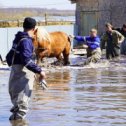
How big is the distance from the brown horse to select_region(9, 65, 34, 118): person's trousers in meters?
10.7

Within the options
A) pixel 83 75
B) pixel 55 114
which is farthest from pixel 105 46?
pixel 55 114

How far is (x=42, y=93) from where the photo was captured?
44.3 feet

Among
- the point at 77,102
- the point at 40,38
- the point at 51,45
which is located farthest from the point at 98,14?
the point at 77,102

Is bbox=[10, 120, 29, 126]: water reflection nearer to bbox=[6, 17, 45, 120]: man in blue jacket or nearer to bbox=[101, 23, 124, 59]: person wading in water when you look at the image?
bbox=[6, 17, 45, 120]: man in blue jacket

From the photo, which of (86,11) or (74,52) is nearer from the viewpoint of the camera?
(74,52)

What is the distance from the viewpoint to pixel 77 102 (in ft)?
39.2

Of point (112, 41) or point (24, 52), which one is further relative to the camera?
point (112, 41)

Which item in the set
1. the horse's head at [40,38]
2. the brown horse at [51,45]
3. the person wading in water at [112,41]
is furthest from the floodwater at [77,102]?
the person wading in water at [112,41]

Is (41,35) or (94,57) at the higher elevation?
(41,35)

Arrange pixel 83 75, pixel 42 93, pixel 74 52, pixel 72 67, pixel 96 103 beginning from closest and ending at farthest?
pixel 96 103
pixel 42 93
pixel 83 75
pixel 72 67
pixel 74 52

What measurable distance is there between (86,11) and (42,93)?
2425 centimetres

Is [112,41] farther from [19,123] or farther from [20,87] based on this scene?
[19,123]

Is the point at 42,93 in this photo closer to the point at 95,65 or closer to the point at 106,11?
the point at 95,65

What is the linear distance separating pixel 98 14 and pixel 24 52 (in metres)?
27.1
